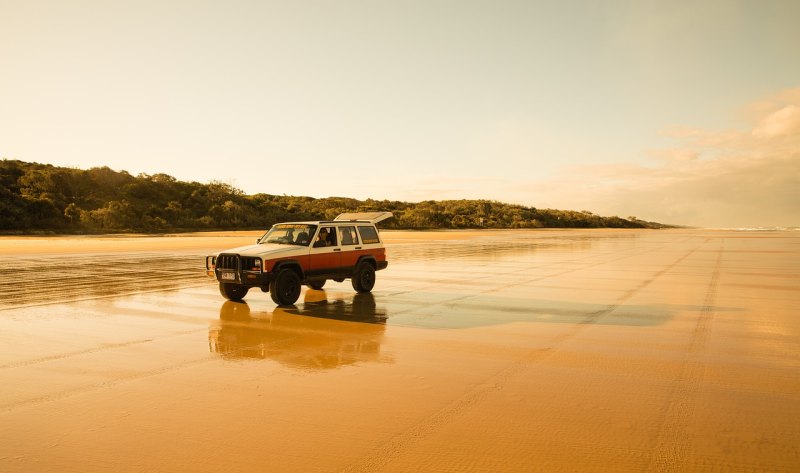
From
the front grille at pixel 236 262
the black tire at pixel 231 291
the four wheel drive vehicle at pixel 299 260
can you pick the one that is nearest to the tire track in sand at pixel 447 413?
the four wheel drive vehicle at pixel 299 260

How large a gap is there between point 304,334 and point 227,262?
3.97 metres

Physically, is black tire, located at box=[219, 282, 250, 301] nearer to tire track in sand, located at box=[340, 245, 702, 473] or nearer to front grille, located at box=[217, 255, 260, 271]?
front grille, located at box=[217, 255, 260, 271]

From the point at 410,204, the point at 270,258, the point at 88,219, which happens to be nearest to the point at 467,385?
the point at 270,258

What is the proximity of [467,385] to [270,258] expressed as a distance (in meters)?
6.95

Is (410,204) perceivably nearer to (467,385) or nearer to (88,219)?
(88,219)

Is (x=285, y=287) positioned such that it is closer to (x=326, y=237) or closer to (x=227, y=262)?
(x=227, y=262)

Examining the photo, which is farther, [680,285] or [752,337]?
[680,285]

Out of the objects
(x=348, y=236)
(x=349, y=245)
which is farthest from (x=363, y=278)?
(x=348, y=236)

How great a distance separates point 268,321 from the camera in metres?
10.7

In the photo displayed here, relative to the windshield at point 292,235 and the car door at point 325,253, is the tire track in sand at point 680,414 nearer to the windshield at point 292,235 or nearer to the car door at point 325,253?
the car door at point 325,253

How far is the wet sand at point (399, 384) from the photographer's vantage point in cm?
441

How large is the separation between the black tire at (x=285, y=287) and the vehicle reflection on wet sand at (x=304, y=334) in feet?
0.71

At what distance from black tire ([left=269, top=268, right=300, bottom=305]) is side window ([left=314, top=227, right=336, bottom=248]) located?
3.56ft

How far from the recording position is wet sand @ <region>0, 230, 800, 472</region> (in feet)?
14.5
